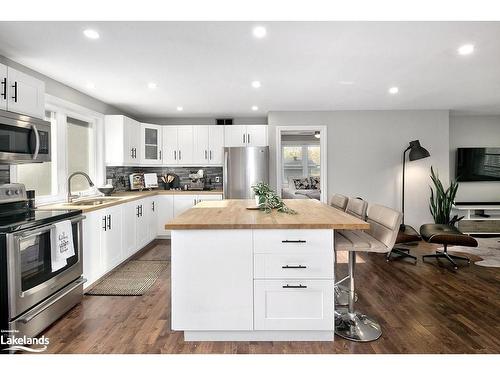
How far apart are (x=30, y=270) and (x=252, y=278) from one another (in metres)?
1.63

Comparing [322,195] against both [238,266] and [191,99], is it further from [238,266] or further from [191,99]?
[238,266]

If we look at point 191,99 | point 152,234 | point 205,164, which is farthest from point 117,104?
point 152,234

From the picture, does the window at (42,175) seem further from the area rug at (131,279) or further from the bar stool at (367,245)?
the bar stool at (367,245)

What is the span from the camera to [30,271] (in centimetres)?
223

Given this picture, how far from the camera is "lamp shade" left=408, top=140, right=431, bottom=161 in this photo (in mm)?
4988

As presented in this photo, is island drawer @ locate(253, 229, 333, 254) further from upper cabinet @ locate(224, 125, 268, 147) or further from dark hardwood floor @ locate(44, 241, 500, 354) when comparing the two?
upper cabinet @ locate(224, 125, 268, 147)

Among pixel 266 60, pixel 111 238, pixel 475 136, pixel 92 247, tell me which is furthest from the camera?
pixel 475 136

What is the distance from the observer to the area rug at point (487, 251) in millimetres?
4044

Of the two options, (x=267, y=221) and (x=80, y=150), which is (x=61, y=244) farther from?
(x=80, y=150)

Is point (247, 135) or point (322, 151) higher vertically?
point (247, 135)

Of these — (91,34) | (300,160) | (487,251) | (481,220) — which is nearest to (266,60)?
(91,34)

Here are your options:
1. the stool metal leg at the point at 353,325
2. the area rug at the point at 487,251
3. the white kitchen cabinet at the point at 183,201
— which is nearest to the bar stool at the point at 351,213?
the stool metal leg at the point at 353,325

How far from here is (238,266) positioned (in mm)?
2125

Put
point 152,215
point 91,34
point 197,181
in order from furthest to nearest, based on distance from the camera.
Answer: point 197,181
point 152,215
point 91,34
